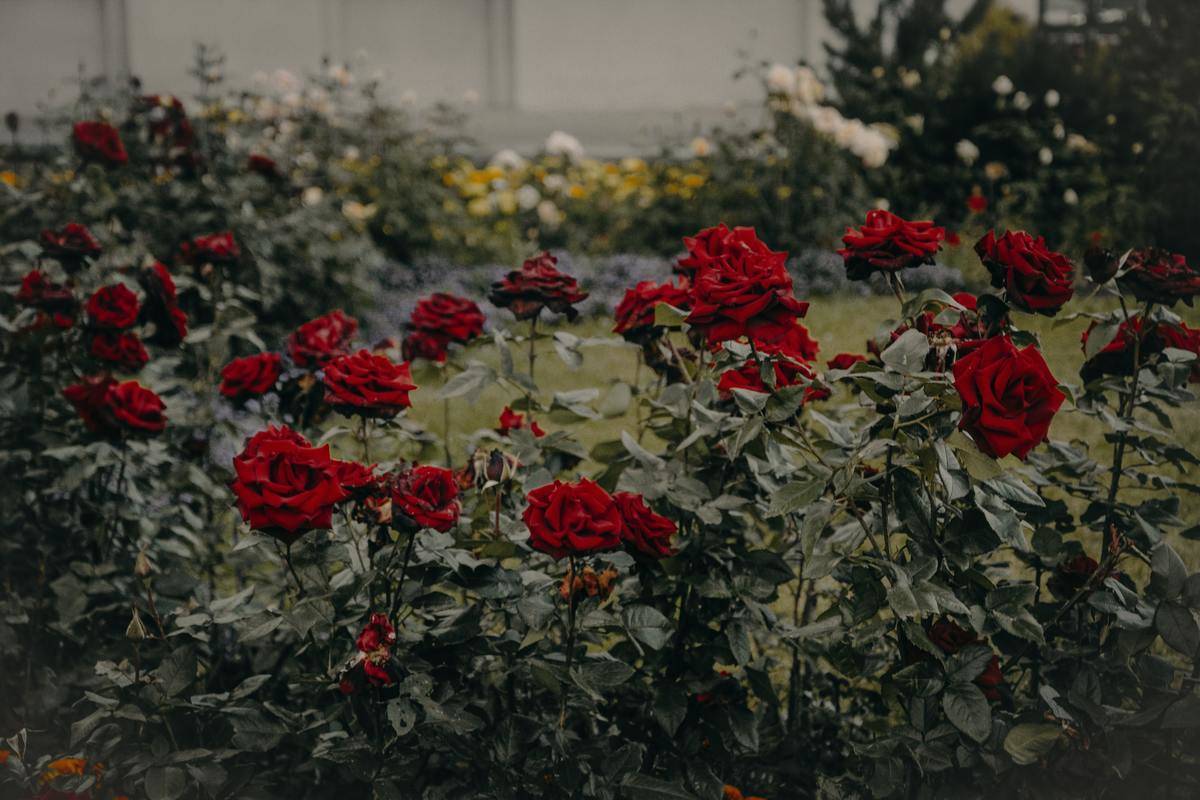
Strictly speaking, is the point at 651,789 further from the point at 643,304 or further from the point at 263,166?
the point at 263,166

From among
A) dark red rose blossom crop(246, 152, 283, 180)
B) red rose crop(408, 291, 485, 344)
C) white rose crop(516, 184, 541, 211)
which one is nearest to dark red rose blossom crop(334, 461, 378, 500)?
red rose crop(408, 291, 485, 344)

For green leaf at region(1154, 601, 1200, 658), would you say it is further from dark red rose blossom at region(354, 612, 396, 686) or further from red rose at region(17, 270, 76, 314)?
red rose at region(17, 270, 76, 314)

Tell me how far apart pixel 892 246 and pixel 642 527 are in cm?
55

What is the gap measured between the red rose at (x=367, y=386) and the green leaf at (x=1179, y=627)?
1099mm

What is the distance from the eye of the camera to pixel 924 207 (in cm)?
697

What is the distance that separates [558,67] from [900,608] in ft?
28.7

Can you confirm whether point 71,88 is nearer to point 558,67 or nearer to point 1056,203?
point 558,67

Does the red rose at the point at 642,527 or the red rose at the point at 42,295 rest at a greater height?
the red rose at the point at 42,295

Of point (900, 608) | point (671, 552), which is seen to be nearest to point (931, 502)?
point (900, 608)

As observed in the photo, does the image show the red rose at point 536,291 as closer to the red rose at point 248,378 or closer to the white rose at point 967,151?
the red rose at point 248,378

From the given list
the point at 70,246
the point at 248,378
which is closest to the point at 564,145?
the point at 70,246

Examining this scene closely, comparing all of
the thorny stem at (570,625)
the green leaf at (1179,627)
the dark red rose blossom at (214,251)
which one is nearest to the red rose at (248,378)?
the dark red rose blossom at (214,251)

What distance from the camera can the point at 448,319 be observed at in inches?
84.5

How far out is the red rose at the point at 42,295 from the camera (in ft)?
7.79
